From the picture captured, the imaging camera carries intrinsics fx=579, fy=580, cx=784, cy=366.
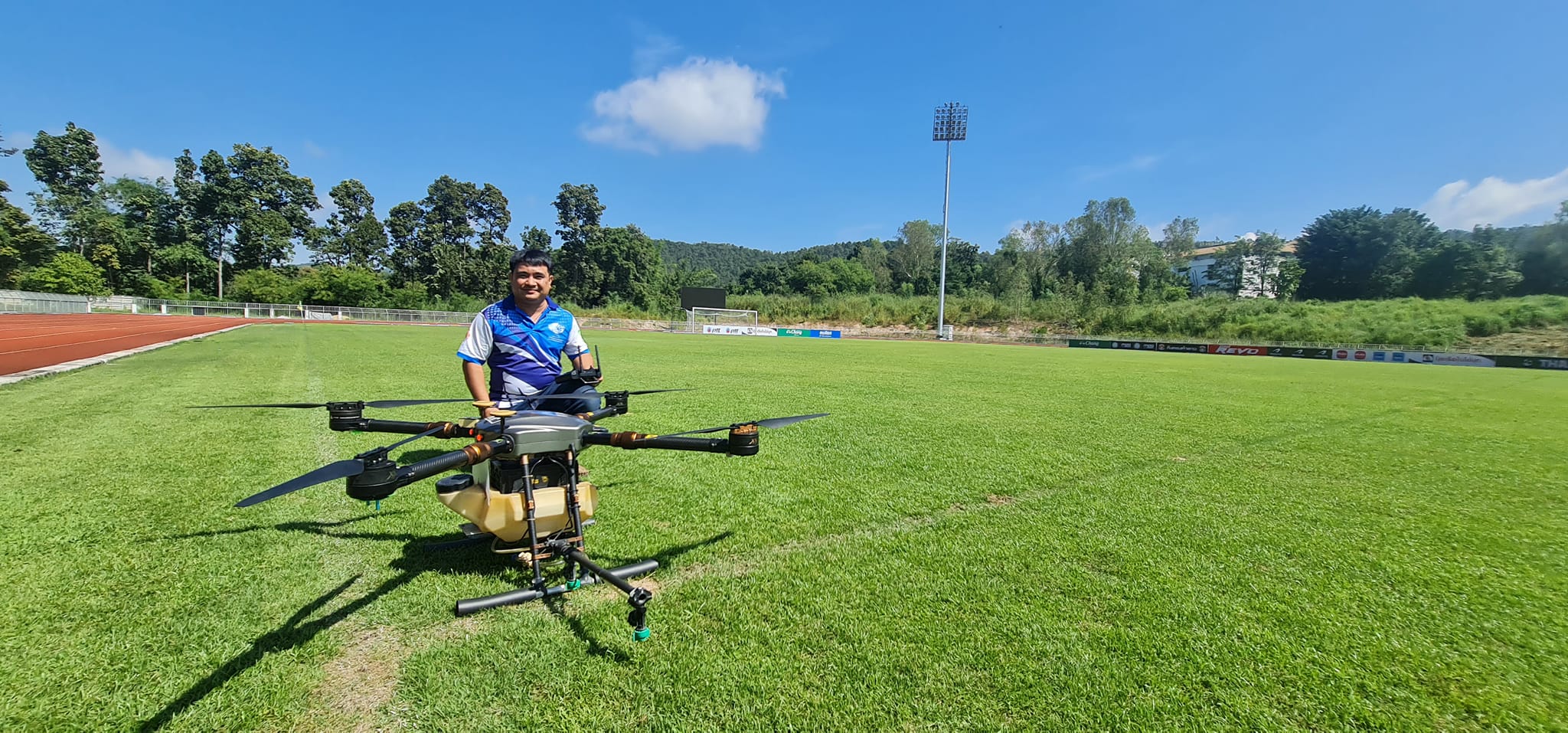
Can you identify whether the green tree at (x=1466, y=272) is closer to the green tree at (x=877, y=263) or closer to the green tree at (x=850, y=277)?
the green tree at (x=850, y=277)

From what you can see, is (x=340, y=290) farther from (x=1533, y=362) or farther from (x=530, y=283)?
(x=1533, y=362)

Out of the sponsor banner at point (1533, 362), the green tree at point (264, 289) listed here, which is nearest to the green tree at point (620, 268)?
the green tree at point (264, 289)

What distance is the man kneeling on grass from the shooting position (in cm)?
312

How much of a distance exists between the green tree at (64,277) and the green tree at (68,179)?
11.0 meters

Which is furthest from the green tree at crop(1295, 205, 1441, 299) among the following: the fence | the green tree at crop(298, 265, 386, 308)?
the green tree at crop(298, 265, 386, 308)

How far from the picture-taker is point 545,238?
61.6 meters

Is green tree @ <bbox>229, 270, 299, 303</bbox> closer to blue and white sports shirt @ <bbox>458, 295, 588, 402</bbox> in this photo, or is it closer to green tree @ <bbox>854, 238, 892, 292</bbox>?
blue and white sports shirt @ <bbox>458, 295, 588, 402</bbox>

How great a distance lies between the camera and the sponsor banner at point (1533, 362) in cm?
3038

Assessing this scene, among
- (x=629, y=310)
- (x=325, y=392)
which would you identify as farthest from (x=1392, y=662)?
(x=629, y=310)

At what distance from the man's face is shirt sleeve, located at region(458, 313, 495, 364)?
24 centimetres

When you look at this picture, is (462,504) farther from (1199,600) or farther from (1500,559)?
(1500,559)

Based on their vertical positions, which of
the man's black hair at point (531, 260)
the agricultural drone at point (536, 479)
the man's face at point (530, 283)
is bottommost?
the agricultural drone at point (536, 479)

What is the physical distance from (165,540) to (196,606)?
41.3 inches

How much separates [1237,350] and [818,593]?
159 ft
